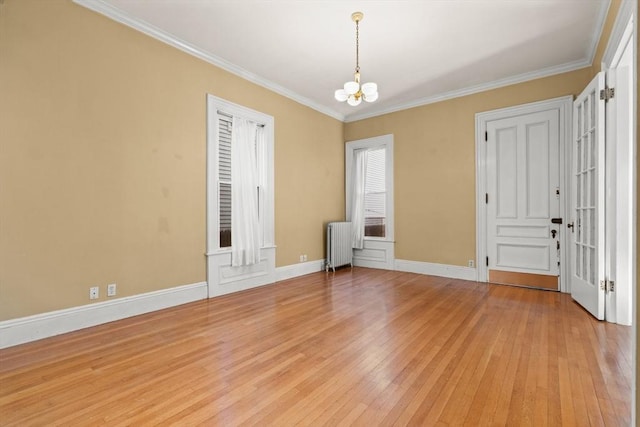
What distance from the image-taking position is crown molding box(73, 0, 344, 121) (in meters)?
3.15

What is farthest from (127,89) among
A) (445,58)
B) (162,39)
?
(445,58)

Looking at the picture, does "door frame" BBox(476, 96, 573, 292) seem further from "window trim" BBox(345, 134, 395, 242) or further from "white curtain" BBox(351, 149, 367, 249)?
"white curtain" BBox(351, 149, 367, 249)

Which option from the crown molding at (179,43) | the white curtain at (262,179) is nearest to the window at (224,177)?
the white curtain at (262,179)

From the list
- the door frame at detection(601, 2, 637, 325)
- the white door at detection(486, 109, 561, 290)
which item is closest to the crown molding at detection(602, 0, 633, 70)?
the door frame at detection(601, 2, 637, 325)

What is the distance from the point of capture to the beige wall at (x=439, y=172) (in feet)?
16.7

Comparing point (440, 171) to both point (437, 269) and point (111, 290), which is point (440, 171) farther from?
point (111, 290)

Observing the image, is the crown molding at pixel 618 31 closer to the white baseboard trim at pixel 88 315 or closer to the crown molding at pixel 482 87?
the crown molding at pixel 482 87

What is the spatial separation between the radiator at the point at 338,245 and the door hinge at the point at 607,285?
384cm

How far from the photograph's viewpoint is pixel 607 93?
3.15 m

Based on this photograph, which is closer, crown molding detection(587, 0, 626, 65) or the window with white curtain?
crown molding detection(587, 0, 626, 65)

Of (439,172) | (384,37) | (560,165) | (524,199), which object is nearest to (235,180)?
(384,37)

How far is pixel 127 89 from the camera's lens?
3.37 m

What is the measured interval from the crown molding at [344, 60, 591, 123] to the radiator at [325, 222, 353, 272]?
2316mm

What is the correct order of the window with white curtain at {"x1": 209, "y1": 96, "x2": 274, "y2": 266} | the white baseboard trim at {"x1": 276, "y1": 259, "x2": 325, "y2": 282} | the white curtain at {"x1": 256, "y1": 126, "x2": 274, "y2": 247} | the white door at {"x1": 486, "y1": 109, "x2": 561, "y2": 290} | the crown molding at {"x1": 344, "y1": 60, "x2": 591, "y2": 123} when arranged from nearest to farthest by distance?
the window with white curtain at {"x1": 209, "y1": 96, "x2": 274, "y2": 266}, the crown molding at {"x1": 344, "y1": 60, "x2": 591, "y2": 123}, the white door at {"x1": 486, "y1": 109, "x2": 561, "y2": 290}, the white curtain at {"x1": 256, "y1": 126, "x2": 274, "y2": 247}, the white baseboard trim at {"x1": 276, "y1": 259, "x2": 325, "y2": 282}
